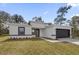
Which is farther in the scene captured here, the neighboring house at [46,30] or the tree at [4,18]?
the neighboring house at [46,30]

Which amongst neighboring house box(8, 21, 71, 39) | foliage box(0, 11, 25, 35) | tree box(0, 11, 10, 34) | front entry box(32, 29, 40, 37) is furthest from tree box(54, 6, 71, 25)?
tree box(0, 11, 10, 34)

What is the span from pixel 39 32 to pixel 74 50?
4.71 ft

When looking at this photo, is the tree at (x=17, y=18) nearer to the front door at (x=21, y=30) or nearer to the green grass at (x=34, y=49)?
the green grass at (x=34, y=49)

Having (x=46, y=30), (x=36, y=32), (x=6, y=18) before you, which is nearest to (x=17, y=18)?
(x=6, y=18)

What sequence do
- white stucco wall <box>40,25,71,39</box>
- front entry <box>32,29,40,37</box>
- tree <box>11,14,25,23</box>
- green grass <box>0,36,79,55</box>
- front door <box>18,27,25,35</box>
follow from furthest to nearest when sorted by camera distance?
front door <box>18,27,25,35</box> → white stucco wall <box>40,25,71,39</box> → front entry <box>32,29,40,37</box> → tree <box>11,14,25,23</box> → green grass <box>0,36,79,55</box>

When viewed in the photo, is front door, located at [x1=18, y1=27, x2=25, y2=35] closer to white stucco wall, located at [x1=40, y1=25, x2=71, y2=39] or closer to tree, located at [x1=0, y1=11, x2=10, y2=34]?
white stucco wall, located at [x1=40, y1=25, x2=71, y2=39]

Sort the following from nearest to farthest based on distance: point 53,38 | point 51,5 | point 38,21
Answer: point 51,5, point 38,21, point 53,38

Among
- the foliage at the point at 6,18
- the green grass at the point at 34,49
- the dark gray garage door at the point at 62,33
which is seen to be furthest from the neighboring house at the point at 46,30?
the green grass at the point at 34,49

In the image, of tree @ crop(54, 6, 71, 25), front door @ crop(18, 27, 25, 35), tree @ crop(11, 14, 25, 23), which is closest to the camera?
tree @ crop(54, 6, 71, 25)

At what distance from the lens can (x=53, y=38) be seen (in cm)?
707

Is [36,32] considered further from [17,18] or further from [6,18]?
[6,18]

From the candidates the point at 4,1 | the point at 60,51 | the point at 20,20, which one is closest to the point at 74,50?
the point at 60,51
